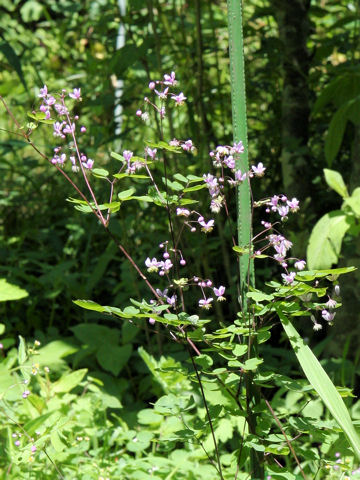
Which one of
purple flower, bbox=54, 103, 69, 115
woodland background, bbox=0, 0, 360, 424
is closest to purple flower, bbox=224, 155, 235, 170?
purple flower, bbox=54, 103, 69, 115

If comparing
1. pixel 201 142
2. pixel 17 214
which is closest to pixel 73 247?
pixel 17 214

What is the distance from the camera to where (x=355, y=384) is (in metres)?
2.41

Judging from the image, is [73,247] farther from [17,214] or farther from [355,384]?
[355,384]

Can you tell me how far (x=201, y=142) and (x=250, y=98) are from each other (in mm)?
524

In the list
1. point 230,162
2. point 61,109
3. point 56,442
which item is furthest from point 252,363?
point 56,442

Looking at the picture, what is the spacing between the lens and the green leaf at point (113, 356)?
2434mm

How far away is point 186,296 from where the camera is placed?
272cm

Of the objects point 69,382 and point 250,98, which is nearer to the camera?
point 69,382

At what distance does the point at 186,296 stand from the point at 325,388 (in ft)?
4.93

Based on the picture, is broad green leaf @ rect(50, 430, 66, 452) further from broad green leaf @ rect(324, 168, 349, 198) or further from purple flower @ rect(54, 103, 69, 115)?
broad green leaf @ rect(324, 168, 349, 198)

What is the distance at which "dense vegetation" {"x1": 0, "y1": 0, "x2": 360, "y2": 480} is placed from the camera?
5.12 ft

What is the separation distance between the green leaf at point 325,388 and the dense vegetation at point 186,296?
12mm

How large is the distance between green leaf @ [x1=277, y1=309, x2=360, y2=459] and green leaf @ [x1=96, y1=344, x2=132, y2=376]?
121cm

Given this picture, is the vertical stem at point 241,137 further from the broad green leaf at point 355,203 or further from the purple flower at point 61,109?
the broad green leaf at point 355,203
